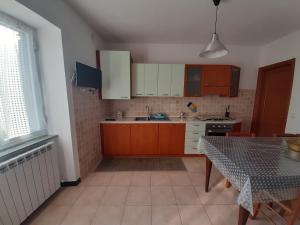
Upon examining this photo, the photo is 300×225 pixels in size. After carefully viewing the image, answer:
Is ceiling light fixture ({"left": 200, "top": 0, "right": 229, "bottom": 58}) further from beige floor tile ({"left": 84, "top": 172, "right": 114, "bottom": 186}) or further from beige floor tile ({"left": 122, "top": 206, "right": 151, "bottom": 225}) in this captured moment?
beige floor tile ({"left": 84, "top": 172, "right": 114, "bottom": 186})

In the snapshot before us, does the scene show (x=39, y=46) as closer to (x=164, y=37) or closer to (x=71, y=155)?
(x=71, y=155)

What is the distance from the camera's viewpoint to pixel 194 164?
9.38ft

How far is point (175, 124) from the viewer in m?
3.01

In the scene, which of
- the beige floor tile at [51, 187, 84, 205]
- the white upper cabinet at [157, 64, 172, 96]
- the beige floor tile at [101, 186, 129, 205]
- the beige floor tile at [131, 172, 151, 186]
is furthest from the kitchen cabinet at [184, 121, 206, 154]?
the beige floor tile at [51, 187, 84, 205]

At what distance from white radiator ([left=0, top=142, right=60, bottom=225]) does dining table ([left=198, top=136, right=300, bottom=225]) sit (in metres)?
1.95

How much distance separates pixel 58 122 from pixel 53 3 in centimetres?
142

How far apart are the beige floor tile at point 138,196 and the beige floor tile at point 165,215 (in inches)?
6.4

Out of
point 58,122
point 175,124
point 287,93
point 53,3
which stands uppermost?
point 53,3

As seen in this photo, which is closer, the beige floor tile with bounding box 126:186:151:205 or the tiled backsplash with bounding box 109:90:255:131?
the beige floor tile with bounding box 126:186:151:205

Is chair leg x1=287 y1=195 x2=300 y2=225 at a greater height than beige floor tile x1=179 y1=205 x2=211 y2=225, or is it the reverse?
chair leg x1=287 y1=195 x2=300 y2=225

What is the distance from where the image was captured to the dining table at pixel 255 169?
40.9 inches

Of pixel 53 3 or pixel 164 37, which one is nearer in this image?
pixel 53 3

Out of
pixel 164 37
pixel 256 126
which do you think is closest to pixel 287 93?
pixel 256 126

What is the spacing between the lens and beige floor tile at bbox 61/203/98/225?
5.06ft
